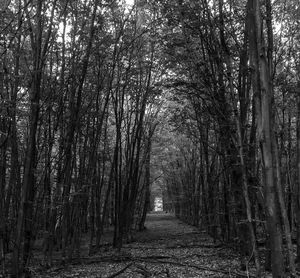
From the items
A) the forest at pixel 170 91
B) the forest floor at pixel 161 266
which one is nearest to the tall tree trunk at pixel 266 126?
the forest at pixel 170 91

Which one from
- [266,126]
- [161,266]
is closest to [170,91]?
[161,266]

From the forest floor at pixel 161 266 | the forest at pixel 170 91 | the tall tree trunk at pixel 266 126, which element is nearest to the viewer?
the tall tree trunk at pixel 266 126

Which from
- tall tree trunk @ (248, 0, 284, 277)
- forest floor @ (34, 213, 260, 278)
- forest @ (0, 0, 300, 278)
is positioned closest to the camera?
tall tree trunk @ (248, 0, 284, 277)

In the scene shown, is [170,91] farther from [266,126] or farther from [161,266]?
[266,126]

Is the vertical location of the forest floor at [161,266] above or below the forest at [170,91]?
below

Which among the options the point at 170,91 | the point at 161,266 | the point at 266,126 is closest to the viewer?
the point at 266,126

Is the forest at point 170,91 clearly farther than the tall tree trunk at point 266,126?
Yes

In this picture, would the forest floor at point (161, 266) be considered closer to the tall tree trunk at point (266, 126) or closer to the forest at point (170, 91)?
the forest at point (170, 91)

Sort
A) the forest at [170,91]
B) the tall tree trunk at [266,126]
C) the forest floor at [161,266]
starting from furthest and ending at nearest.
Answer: the forest floor at [161,266] → the forest at [170,91] → the tall tree trunk at [266,126]

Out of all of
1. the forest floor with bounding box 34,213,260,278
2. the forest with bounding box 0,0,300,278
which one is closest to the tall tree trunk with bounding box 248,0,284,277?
the forest with bounding box 0,0,300,278

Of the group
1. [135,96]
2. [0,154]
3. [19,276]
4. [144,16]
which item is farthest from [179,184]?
[19,276]

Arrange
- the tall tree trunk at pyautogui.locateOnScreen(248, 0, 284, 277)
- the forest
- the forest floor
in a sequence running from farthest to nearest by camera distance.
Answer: the forest floor → the forest → the tall tree trunk at pyautogui.locateOnScreen(248, 0, 284, 277)

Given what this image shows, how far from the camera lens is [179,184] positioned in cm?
3303

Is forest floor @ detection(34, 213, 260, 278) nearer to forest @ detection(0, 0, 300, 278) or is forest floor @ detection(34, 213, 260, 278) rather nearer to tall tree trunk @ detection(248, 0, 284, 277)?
forest @ detection(0, 0, 300, 278)
